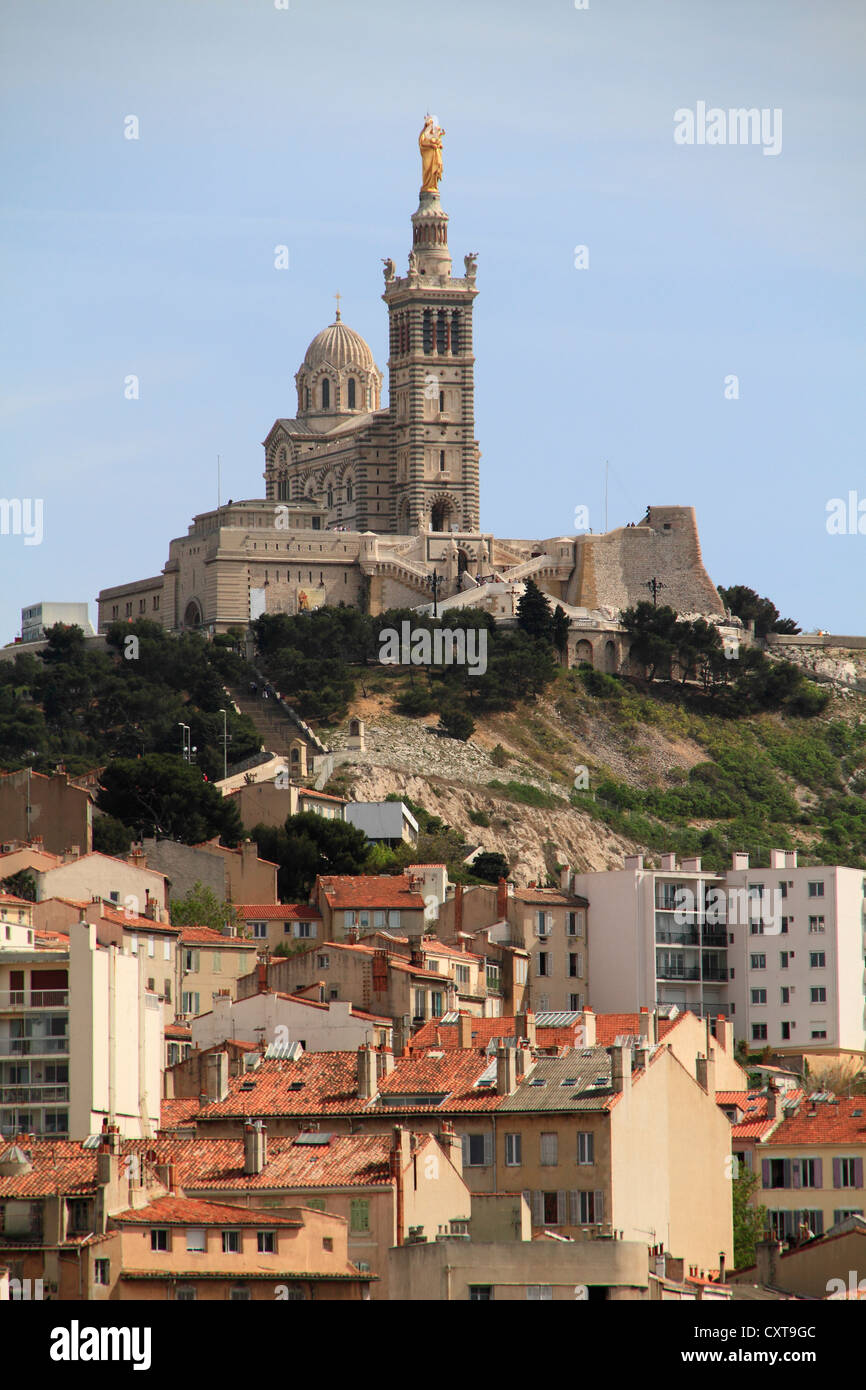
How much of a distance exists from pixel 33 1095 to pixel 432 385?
11481 cm

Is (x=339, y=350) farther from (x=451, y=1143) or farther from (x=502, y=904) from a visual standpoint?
(x=451, y=1143)

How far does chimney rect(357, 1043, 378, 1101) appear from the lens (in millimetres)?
67144

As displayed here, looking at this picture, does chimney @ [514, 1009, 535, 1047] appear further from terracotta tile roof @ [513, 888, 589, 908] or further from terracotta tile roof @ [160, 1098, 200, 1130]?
terracotta tile roof @ [513, 888, 589, 908]

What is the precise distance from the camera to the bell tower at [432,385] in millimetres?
177500

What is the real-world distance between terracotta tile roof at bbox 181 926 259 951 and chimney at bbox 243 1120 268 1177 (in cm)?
3043

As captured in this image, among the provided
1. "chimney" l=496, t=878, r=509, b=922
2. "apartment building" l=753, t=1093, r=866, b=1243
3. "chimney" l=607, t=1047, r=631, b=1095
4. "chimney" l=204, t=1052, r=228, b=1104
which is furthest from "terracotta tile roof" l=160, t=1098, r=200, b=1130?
"chimney" l=496, t=878, r=509, b=922

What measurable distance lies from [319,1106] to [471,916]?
35238 millimetres

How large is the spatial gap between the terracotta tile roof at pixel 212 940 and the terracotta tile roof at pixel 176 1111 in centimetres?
2163

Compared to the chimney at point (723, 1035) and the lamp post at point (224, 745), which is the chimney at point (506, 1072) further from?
the lamp post at point (224, 745)

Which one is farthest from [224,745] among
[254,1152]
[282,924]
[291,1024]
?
[254,1152]

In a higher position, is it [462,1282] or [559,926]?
[559,926]

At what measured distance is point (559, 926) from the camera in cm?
10250
